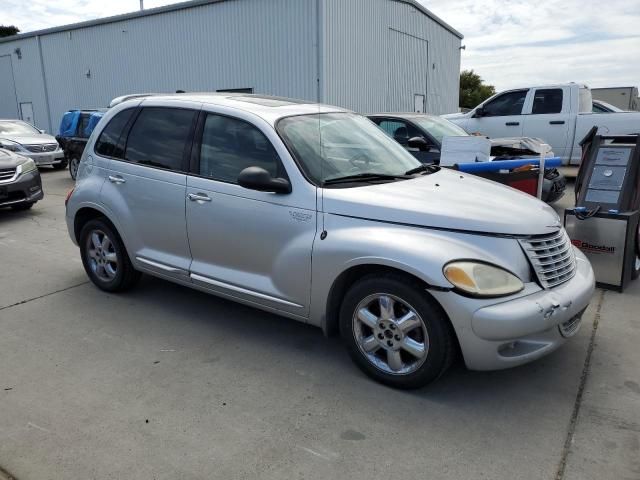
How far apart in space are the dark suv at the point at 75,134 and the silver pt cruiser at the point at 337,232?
9.06 meters

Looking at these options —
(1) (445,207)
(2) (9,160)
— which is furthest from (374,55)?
(1) (445,207)

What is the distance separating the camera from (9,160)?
8.60 meters

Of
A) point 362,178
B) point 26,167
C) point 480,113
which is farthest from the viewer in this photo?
point 480,113

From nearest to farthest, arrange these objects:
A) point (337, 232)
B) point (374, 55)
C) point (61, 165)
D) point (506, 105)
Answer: point (337, 232)
point (506, 105)
point (61, 165)
point (374, 55)

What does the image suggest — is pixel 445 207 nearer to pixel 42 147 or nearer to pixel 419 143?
pixel 419 143

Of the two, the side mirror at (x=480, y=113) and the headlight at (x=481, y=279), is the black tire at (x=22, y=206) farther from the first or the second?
the side mirror at (x=480, y=113)

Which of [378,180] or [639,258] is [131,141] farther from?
[639,258]

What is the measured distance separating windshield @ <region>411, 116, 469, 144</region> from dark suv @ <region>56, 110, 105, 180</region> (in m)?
8.13

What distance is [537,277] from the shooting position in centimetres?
308

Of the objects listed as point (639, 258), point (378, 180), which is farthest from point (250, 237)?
point (639, 258)

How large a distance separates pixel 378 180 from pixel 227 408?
71.0 inches

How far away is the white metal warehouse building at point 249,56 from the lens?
17188mm

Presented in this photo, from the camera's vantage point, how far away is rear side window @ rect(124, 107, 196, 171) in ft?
13.8

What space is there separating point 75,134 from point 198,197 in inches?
452
